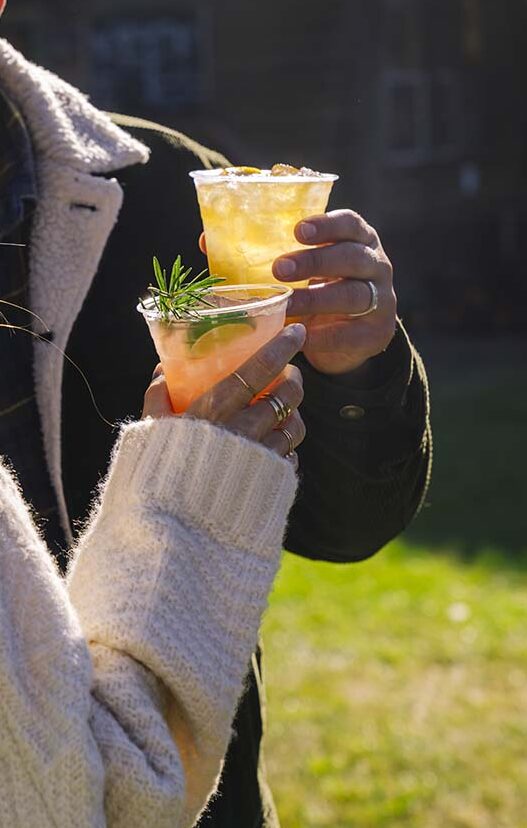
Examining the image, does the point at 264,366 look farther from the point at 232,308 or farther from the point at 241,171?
the point at 241,171

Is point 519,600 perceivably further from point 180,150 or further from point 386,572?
point 180,150

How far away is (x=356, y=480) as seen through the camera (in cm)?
219

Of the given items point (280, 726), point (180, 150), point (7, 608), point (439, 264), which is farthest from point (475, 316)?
point (7, 608)

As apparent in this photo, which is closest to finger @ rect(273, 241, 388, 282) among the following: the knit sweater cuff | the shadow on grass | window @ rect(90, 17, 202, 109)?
the knit sweater cuff

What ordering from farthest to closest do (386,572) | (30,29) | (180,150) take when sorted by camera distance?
(30,29), (386,572), (180,150)

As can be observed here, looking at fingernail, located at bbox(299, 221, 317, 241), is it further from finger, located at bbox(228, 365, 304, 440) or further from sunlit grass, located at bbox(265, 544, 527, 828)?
sunlit grass, located at bbox(265, 544, 527, 828)

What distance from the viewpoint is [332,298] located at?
183 centimetres

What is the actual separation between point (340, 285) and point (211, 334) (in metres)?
0.30

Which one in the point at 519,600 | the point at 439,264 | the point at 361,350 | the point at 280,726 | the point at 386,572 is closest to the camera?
the point at 361,350

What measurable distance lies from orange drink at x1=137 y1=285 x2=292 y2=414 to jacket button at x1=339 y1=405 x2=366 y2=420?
0.48 m

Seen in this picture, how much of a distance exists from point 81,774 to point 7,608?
0.20 meters

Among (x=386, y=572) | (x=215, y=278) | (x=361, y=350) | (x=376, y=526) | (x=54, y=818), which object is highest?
(x=215, y=278)

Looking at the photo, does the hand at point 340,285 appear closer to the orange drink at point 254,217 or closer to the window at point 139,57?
the orange drink at point 254,217

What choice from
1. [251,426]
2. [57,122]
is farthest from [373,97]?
[251,426]
